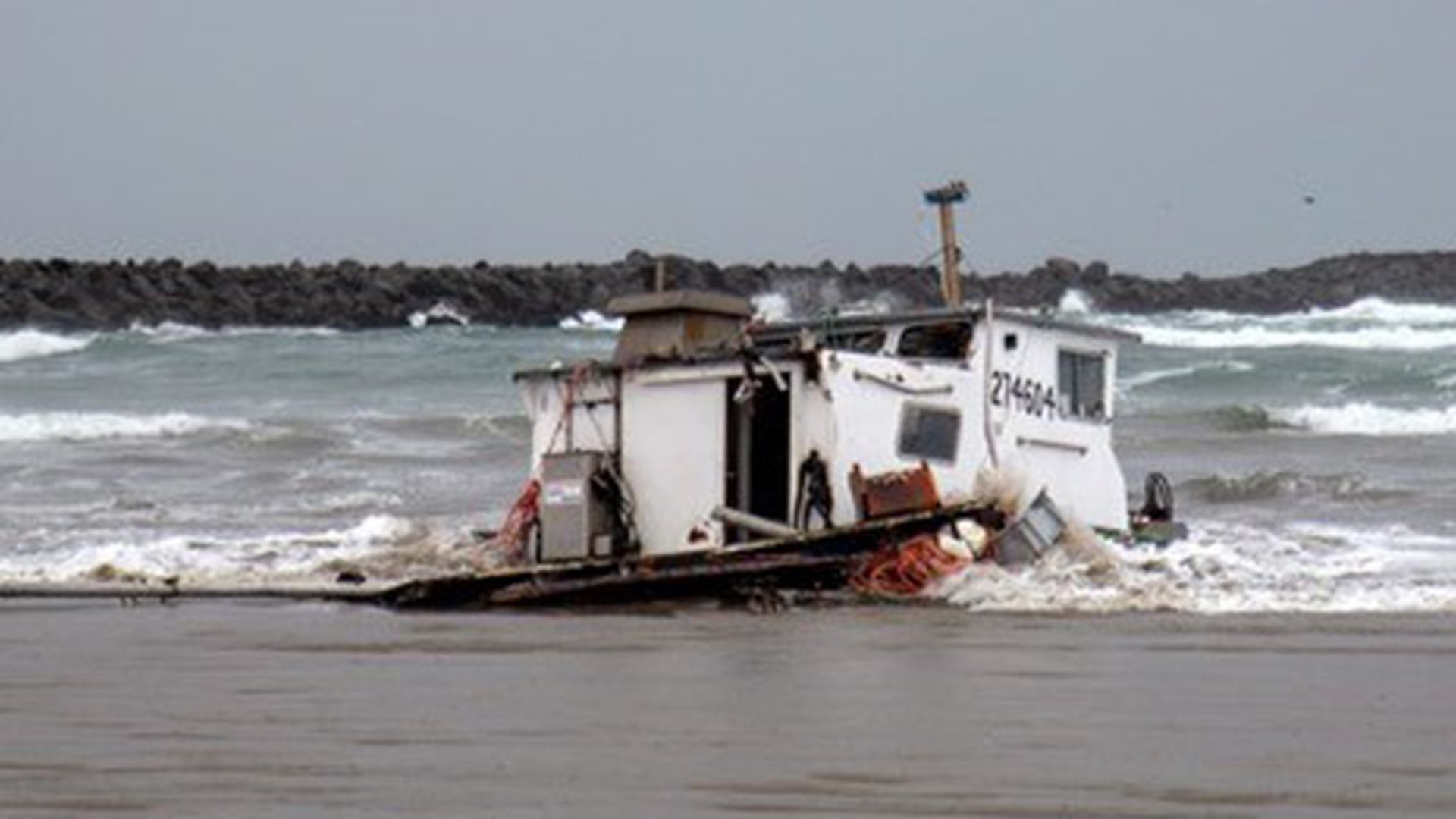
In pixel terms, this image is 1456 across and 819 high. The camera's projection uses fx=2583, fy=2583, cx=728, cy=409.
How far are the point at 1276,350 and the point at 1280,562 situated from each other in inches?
1392

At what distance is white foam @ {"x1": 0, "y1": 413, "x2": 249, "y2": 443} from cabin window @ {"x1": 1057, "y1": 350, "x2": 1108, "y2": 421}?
19584 mm

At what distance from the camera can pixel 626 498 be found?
55.6 ft

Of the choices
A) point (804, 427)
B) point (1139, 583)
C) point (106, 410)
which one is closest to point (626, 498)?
point (804, 427)

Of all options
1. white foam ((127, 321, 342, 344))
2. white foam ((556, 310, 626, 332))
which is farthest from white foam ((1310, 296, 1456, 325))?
white foam ((127, 321, 342, 344))

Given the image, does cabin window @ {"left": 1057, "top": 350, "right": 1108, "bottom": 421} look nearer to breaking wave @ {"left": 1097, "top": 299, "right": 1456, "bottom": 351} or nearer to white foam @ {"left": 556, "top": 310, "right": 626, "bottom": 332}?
breaking wave @ {"left": 1097, "top": 299, "right": 1456, "bottom": 351}

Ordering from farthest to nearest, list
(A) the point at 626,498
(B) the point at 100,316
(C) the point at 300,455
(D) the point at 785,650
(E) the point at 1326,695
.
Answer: (B) the point at 100,316 < (C) the point at 300,455 < (A) the point at 626,498 < (D) the point at 785,650 < (E) the point at 1326,695

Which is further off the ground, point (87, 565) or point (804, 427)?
point (804, 427)

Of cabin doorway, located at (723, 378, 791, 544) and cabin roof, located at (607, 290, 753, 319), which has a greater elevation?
cabin roof, located at (607, 290, 753, 319)

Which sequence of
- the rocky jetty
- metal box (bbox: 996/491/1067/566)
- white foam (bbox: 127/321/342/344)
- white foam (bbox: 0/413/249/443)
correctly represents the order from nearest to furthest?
metal box (bbox: 996/491/1067/566)
white foam (bbox: 0/413/249/443)
white foam (bbox: 127/321/342/344)
the rocky jetty

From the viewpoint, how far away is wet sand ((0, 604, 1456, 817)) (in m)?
7.30

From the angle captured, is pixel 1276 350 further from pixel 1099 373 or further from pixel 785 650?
pixel 785 650

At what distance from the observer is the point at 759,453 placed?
55.1 feet

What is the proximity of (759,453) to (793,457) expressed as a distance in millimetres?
379

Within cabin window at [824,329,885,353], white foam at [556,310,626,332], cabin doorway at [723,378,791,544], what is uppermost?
cabin window at [824,329,885,353]
